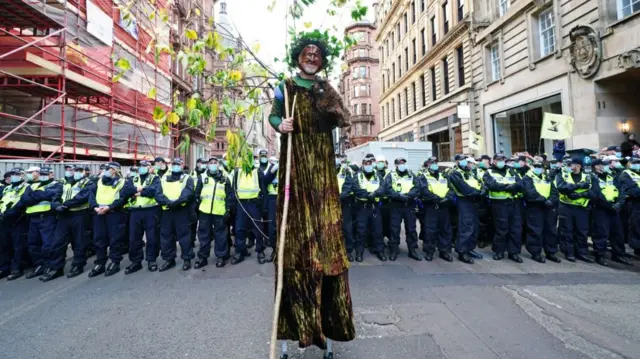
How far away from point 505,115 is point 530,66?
2.90 m

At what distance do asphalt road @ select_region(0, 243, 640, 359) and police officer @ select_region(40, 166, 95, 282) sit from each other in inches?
15.3

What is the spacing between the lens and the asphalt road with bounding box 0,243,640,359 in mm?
3164

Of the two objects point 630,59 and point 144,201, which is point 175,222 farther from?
point 630,59

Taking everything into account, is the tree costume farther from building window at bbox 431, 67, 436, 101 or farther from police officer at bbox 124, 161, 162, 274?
building window at bbox 431, 67, 436, 101

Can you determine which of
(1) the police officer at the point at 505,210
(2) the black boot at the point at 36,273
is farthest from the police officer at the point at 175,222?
(1) the police officer at the point at 505,210

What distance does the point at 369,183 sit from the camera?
22.6ft

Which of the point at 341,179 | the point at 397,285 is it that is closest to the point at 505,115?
the point at 341,179

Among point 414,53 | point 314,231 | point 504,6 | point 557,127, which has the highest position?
point 414,53

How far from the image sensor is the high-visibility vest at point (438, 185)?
6629 millimetres

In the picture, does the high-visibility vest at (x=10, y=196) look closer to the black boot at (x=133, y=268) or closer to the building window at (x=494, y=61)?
the black boot at (x=133, y=268)

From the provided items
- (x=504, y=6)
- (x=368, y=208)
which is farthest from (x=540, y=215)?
(x=504, y=6)

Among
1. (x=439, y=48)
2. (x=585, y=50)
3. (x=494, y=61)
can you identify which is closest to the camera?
(x=585, y=50)

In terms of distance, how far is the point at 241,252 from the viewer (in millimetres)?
6719

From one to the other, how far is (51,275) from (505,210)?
8.52m
